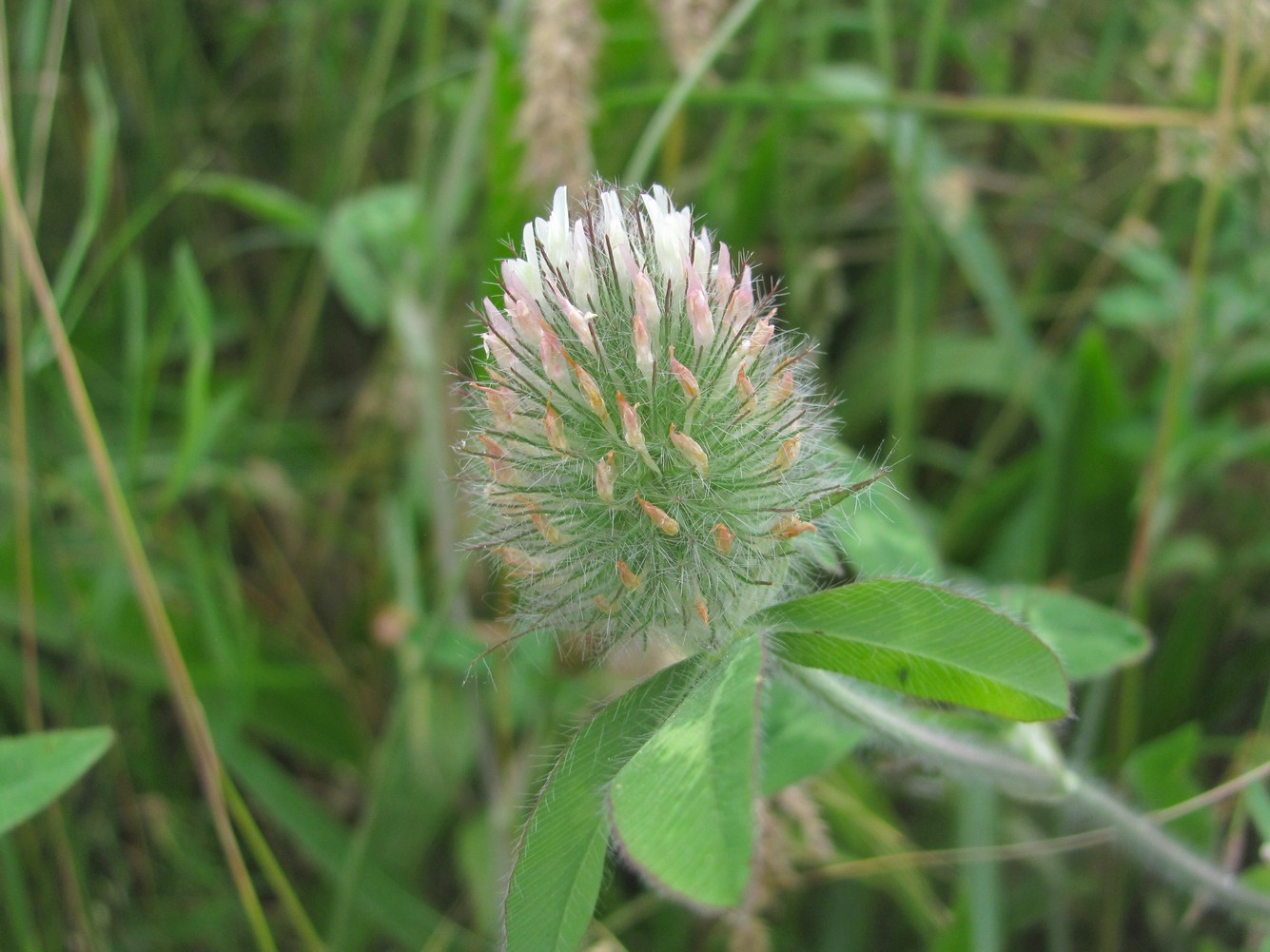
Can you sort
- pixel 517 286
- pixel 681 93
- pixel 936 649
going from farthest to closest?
pixel 681 93
pixel 517 286
pixel 936 649

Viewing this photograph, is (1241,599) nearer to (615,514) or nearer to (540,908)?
(615,514)

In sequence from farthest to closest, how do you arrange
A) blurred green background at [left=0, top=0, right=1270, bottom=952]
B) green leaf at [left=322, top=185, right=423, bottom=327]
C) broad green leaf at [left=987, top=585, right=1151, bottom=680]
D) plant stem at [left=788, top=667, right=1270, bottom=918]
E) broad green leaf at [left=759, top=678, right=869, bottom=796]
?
1. green leaf at [left=322, top=185, right=423, bottom=327]
2. blurred green background at [left=0, top=0, right=1270, bottom=952]
3. broad green leaf at [left=987, top=585, right=1151, bottom=680]
4. broad green leaf at [left=759, top=678, right=869, bottom=796]
5. plant stem at [left=788, top=667, right=1270, bottom=918]

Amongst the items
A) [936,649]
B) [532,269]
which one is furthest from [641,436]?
[936,649]

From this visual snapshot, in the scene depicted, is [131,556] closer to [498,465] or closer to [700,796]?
[498,465]

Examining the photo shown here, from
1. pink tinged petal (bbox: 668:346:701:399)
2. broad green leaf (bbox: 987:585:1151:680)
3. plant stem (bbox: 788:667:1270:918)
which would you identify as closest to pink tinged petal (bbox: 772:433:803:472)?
pink tinged petal (bbox: 668:346:701:399)

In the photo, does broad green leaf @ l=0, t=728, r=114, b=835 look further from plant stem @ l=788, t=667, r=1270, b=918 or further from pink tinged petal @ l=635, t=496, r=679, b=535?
plant stem @ l=788, t=667, r=1270, b=918

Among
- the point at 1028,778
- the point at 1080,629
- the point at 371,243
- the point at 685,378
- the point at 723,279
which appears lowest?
the point at 1028,778

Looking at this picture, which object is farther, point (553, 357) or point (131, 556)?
point (131, 556)
